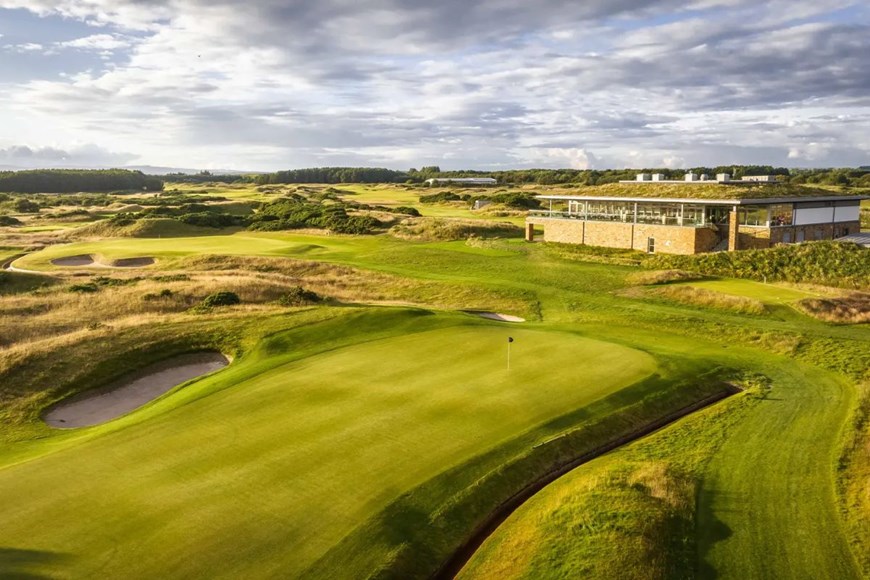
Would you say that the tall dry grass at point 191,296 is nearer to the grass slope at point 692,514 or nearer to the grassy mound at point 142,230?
the grass slope at point 692,514

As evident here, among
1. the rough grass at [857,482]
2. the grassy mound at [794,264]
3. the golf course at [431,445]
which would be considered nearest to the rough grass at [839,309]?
the golf course at [431,445]

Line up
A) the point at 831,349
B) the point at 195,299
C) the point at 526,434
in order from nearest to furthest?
the point at 526,434
the point at 831,349
the point at 195,299

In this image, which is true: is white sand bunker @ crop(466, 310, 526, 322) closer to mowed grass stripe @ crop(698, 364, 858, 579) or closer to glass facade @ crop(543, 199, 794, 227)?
mowed grass stripe @ crop(698, 364, 858, 579)

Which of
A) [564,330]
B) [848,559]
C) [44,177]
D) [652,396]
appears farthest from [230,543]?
[44,177]

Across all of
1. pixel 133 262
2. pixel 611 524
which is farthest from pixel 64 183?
pixel 611 524

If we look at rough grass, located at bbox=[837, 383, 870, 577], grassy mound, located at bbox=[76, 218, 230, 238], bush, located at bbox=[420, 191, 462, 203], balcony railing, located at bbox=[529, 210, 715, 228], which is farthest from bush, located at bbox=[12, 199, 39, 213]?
rough grass, located at bbox=[837, 383, 870, 577]

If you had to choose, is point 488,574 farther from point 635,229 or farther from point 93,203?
point 93,203
